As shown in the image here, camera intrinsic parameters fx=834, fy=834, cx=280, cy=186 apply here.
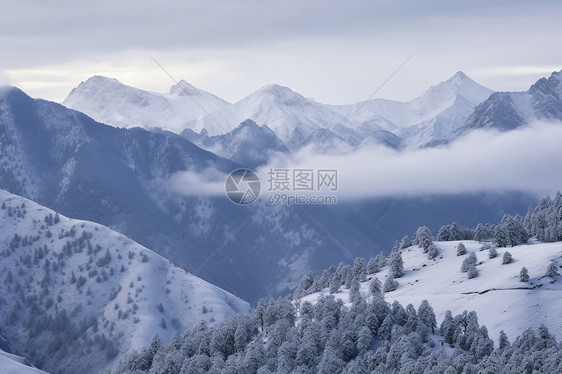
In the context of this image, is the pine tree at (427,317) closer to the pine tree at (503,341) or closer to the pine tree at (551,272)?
the pine tree at (503,341)

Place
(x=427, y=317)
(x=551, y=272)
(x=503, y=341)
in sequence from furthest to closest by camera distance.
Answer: (x=551, y=272) → (x=427, y=317) → (x=503, y=341)

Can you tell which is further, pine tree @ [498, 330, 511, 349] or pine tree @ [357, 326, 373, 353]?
pine tree @ [357, 326, 373, 353]

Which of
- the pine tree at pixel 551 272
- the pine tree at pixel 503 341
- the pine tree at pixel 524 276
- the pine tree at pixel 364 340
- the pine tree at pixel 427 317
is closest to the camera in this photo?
the pine tree at pixel 503 341

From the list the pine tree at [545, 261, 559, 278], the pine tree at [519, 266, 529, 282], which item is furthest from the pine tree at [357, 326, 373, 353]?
the pine tree at [545, 261, 559, 278]

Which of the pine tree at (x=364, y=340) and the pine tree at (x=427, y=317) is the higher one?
the pine tree at (x=427, y=317)

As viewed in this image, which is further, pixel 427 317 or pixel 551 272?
pixel 551 272

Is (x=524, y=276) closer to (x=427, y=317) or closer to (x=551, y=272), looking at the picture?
(x=551, y=272)

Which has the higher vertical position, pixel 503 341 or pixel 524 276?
pixel 524 276

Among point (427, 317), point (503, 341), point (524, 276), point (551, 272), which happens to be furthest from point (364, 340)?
point (551, 272)

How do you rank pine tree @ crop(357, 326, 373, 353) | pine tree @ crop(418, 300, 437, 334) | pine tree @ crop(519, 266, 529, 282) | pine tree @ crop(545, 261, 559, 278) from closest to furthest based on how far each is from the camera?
pine tree @ crop(357, 326, 373, 353)
pine tree @ crop(418, 300, 437, 334)
pine tree @ crop(545, 261, 559, 278)
pine tree @ crop(519, 266, 529, 282)

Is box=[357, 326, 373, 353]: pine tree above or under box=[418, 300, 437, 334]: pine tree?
under

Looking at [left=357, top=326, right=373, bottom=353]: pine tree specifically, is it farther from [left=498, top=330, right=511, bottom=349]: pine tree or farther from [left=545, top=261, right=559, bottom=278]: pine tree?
[left=545, top=261, right=559, bottom=278]: pine tree

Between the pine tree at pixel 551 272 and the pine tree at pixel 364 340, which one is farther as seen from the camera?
the pine tree at pixel 551 272

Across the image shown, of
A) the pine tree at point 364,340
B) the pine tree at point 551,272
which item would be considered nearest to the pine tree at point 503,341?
the pine tree at point 364,340
